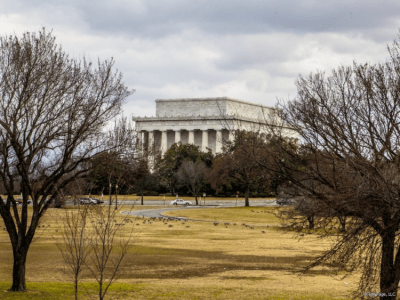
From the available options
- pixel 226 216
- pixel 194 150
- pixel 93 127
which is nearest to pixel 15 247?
pixel 93 127

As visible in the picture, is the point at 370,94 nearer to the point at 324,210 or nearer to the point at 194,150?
the point at 324,210

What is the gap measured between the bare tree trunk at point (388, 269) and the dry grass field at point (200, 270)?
6125 mm

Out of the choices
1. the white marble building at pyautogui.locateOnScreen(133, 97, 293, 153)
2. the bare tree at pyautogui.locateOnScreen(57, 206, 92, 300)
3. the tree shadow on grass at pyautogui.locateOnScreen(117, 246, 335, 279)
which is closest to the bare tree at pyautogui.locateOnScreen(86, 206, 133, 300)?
the bare tree at pyautogui.locateOnScreen(57, 206, 92, 300)

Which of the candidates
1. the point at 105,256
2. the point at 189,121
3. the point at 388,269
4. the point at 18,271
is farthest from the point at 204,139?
the point at 388,269

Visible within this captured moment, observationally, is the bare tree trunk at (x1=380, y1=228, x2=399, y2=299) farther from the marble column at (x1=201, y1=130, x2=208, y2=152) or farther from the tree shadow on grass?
the marble column at (x1=201, y1=130, x2=208, y2=152)

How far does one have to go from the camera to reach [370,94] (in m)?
16.2

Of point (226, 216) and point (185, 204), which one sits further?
point (185, 204)

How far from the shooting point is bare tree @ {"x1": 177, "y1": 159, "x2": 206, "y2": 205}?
95.7 metres

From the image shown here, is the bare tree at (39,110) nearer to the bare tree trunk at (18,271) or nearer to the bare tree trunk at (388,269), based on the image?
the bare tree trunk at (18,271)

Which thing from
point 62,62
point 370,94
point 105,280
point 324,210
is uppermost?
point 62,62

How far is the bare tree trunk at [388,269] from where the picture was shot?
49.6ft

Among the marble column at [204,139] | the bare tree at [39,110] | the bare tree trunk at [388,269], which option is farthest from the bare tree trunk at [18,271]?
the marble column at [204,139]

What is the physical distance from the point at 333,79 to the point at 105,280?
1290cm

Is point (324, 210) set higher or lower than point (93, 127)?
lower
